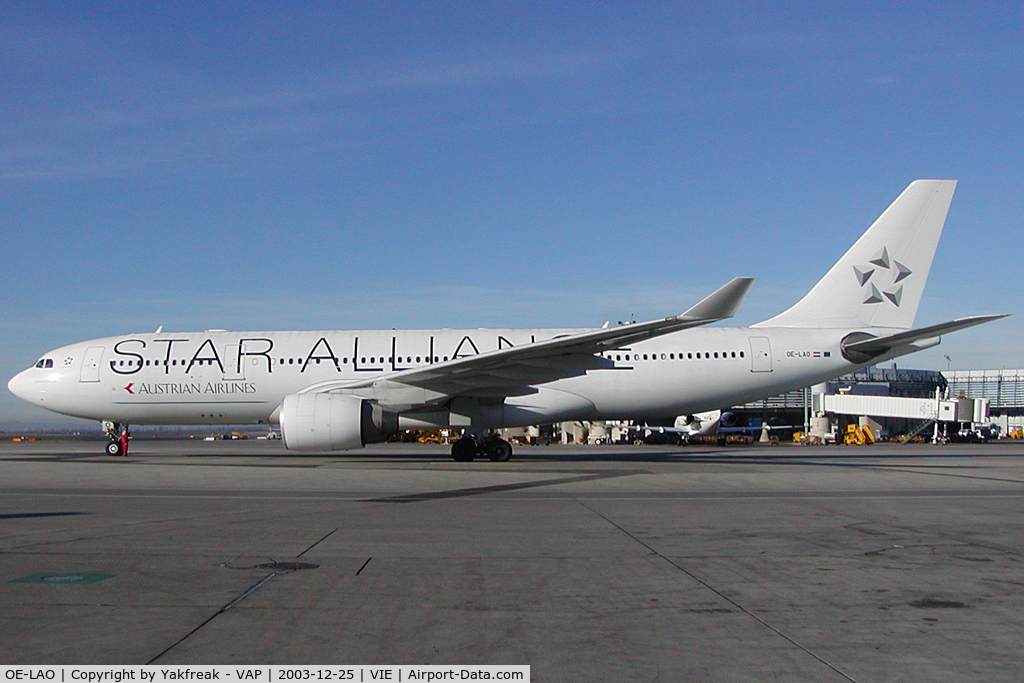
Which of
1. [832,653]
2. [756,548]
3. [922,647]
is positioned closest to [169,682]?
[832,653]

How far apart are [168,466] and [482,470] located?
23.7 ft

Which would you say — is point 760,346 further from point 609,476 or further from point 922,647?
point 922,647

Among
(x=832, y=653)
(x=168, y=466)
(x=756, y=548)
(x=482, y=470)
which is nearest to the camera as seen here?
(x=832, y=653)

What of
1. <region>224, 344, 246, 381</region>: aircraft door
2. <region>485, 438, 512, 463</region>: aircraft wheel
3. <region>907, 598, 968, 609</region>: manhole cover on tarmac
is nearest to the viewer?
<region>907, 598, 968, 609</region>: manhole cover on tarmac

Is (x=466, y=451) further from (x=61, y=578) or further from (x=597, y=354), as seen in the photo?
(x=61, y=578)

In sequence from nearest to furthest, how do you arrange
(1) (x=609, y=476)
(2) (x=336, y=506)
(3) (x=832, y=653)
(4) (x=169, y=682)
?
(4) (x=169, y=682) < (3) (x=832, y=653) < (2) (x=336, y=506) < (1) (x=609, y=476)

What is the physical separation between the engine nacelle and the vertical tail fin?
12.7 m

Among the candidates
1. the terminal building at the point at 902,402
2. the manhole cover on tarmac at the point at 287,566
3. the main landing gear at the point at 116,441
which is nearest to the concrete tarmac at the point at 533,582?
the manhole cover on tarmac at the point at 287,566

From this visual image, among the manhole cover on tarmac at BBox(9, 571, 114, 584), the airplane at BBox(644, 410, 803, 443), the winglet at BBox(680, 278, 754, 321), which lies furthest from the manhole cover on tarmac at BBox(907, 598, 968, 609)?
the airplane at BBox(644, 410, 803, 443)

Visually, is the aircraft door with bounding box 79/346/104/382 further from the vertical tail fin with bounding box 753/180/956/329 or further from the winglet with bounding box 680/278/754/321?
the vertical tail fin with bounding box 753/180/956/329

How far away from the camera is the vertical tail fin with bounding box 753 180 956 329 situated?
853 inches

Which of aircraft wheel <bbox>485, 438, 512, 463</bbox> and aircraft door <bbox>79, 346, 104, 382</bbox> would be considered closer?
aircraft wheel <bbox>485, 438, 512, 463</bbox>

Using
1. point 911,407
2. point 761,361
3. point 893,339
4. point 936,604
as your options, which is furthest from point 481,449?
point 911,407

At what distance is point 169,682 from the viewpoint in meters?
3.60
